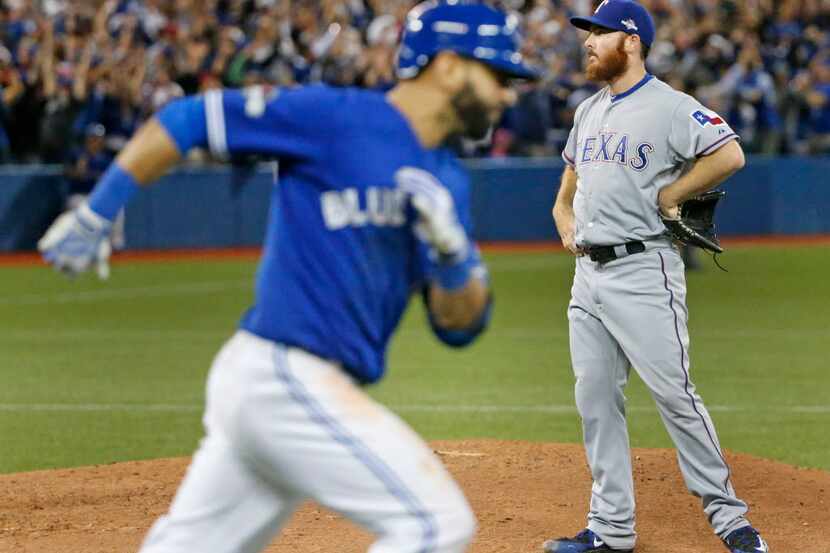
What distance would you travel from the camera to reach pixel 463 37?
3.79 meters

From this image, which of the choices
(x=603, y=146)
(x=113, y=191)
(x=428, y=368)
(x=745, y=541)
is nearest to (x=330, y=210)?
(x=113, y=191)

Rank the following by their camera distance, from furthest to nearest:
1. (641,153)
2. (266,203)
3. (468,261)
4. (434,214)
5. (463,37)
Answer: (266,203) < (641,153) < (463,37) < (468,261) < (434,214)

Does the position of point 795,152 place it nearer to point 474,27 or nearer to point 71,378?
point 71,378

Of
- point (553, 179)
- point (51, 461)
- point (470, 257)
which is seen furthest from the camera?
point (553, 179)

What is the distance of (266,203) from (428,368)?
407 inches

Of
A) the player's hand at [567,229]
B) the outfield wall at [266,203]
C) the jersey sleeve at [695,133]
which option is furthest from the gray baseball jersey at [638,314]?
the outfield wall at [266,203]

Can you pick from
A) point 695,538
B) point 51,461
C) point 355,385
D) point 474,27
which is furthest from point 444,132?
point 51,461

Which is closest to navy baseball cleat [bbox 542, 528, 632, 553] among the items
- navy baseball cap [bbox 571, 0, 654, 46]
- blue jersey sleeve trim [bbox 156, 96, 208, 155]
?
navy baseball cap [bbox 571, 0, 654, 46]

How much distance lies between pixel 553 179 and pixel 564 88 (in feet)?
4.81

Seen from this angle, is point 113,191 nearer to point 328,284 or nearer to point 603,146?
point 328,284

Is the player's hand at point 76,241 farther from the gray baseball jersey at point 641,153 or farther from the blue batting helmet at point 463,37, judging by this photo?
the gray baseball jersey at point 641,153

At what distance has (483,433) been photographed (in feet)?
30.3

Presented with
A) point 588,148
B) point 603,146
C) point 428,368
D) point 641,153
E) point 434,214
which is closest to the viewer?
point 434,214

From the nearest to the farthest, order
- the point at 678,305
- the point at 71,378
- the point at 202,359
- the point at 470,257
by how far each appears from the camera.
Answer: the point at 470,257, the point at 678,305, the point at 71,378, the point at 202,359
